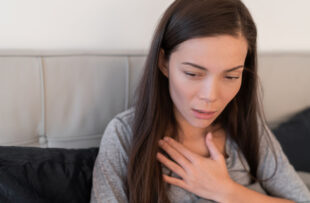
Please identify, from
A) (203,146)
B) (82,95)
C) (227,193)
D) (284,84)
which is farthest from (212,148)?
(284,84)

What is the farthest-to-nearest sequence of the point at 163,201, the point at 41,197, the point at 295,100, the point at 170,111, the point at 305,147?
the point at 295,100
the point at 305,147
the point at 170,111
the point at 163,201
the point at 41,197

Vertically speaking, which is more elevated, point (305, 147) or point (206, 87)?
point (206, 87)

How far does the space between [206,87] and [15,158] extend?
0.51m

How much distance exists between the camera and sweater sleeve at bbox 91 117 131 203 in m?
0.70

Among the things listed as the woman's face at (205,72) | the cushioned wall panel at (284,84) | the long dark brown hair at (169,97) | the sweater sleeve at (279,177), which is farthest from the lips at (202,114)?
the cushioned wall panel at (284,84)

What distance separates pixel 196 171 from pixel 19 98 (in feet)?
1.90

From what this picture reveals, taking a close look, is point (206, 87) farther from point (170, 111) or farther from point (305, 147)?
point (305, 147)

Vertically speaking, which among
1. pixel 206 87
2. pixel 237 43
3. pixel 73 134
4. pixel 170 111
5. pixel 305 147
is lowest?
pixel 305 147

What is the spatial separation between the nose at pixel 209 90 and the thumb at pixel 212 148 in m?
0.22

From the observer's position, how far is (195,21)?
67cm

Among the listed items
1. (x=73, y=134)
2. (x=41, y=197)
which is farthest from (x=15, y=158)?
(x=73, y=134)

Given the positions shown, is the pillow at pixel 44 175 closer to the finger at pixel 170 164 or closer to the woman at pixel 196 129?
the woman at pixel 196 129

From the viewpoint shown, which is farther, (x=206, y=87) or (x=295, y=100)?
(x=295, y=100)

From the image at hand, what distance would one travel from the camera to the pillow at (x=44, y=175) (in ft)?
2.02
